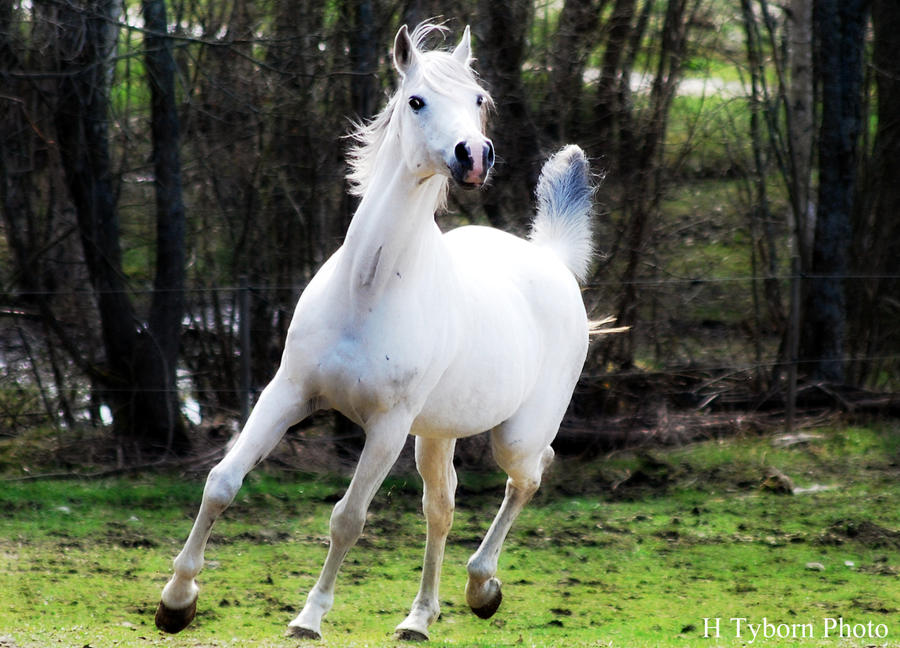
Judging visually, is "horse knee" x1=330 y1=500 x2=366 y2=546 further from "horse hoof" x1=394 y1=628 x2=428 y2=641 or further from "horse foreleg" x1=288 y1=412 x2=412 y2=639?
"horse hoof" x1=394 y1=628 x2=428 y2=641

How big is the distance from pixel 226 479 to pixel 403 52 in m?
1.62

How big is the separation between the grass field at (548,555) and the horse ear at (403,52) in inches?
82.2

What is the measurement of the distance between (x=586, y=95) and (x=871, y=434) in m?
3.52

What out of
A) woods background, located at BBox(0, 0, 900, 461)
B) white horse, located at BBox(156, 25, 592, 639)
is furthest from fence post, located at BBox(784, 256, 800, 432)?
white horse, located at BBox(156, 25, 592, 639)

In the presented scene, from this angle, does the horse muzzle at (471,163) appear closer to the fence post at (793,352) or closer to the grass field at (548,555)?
the grass field at (548,555)

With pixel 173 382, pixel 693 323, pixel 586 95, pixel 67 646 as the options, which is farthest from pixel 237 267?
pixel 67 646

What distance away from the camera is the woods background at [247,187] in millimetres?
8250

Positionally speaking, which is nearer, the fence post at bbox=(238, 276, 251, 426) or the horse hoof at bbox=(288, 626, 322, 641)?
the horse hoof at bbox=(288, 626, 322, 641)

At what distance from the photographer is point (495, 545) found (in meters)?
5.37

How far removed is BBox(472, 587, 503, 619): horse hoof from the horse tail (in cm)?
173

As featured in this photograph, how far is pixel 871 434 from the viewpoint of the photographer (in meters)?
9.38

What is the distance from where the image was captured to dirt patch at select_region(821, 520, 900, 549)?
23.1ft

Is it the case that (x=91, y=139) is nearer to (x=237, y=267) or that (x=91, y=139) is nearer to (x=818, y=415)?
(x=237, y=267)

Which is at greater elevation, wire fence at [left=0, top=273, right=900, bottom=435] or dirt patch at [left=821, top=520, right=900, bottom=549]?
wire fence at [left=0, top=273, right=900, bottom=435]
